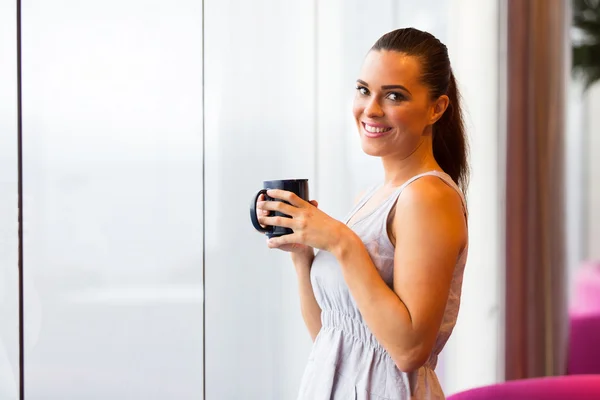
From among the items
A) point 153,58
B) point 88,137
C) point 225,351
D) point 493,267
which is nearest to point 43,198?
point 88,137

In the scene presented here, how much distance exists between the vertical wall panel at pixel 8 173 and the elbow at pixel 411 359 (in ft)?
2.63

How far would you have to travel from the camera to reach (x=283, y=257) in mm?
1803

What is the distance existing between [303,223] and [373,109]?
206mm

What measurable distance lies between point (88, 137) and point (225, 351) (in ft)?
1.88

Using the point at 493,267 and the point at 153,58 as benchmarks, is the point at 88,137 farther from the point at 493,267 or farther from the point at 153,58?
the point at 493,267

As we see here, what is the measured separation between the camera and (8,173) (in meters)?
1.44

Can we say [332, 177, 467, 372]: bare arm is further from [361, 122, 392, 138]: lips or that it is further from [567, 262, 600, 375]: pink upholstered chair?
[567, 262, 600, 375]: pink upholstered chair

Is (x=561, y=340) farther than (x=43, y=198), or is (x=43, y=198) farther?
(x=561, y=340)

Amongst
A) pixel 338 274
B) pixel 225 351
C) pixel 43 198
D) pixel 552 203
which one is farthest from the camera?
pixel 552 203

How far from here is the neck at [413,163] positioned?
1.18m

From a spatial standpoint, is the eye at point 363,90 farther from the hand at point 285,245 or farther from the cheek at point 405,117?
the hand at point 285,245

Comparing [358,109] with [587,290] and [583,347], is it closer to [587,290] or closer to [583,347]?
[583,347]

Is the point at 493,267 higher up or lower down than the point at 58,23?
lower down

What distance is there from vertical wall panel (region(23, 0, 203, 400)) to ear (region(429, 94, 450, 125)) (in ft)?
2.01
